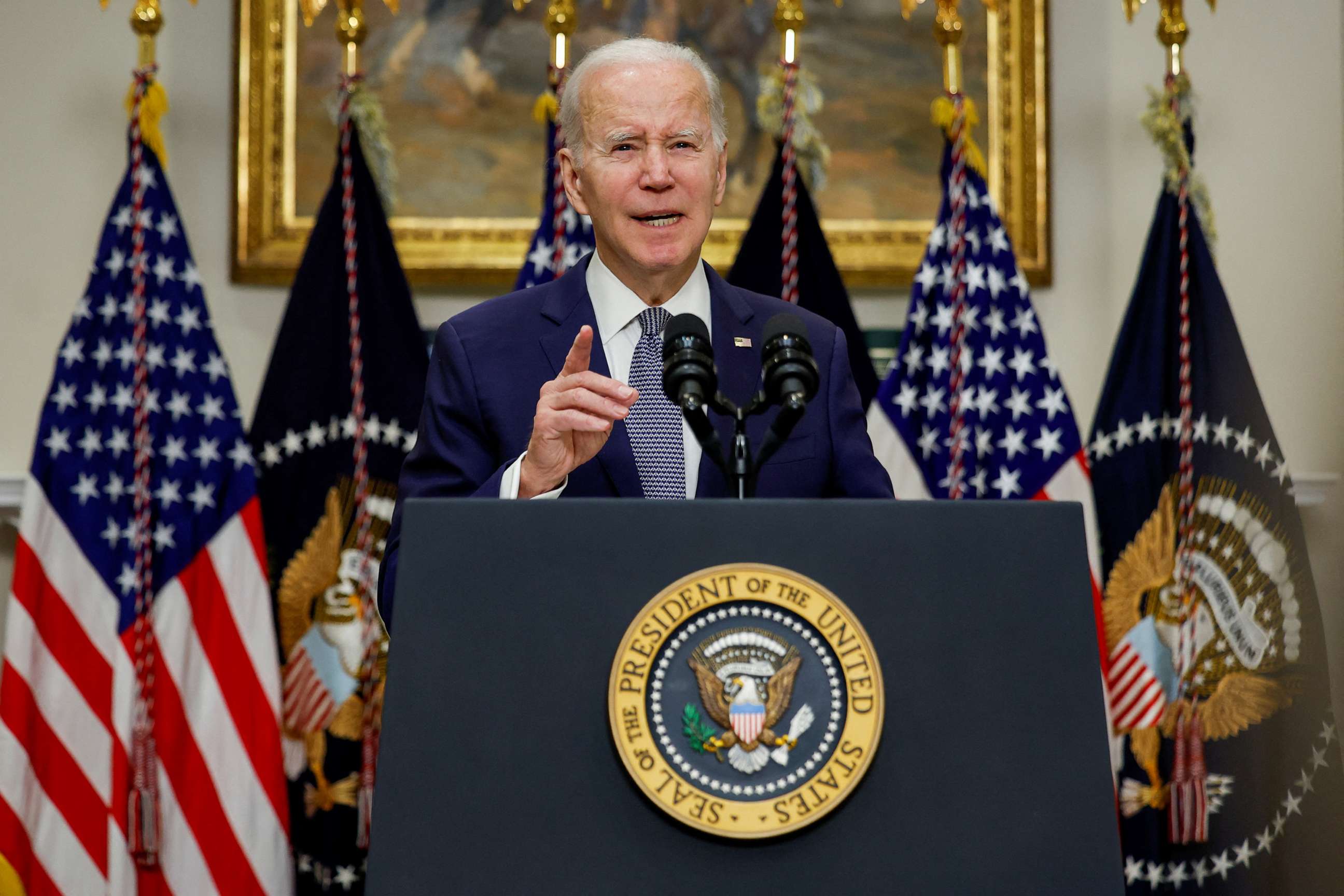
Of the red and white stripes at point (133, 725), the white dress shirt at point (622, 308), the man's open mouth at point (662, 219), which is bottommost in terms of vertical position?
the red and white stripes at point (133, 725)

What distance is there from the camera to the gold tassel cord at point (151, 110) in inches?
143

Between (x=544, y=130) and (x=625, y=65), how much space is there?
237cm

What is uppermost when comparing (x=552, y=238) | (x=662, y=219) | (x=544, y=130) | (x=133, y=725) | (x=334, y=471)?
(x=544, y=130)

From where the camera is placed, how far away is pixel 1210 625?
373cm

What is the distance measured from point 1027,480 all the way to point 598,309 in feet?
6.48

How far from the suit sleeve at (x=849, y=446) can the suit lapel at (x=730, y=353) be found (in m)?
0.12

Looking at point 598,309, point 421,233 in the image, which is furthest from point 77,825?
point 598,309

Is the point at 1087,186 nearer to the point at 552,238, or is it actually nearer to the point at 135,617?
the point at 552,238

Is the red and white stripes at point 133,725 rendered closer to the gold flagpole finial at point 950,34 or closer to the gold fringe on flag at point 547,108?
the gold fringe on flag at point 547,108

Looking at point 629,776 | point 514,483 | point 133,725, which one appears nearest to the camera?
point 629,776

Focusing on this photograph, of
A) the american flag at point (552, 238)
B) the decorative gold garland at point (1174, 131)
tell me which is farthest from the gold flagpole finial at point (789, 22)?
the decorative gold garland at point (1174, 131)

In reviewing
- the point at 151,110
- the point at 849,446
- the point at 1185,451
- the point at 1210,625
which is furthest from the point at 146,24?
the point at 1210,625

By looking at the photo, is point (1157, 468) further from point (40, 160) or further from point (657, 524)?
point (40, 160)

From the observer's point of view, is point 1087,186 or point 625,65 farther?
point 1087,186
